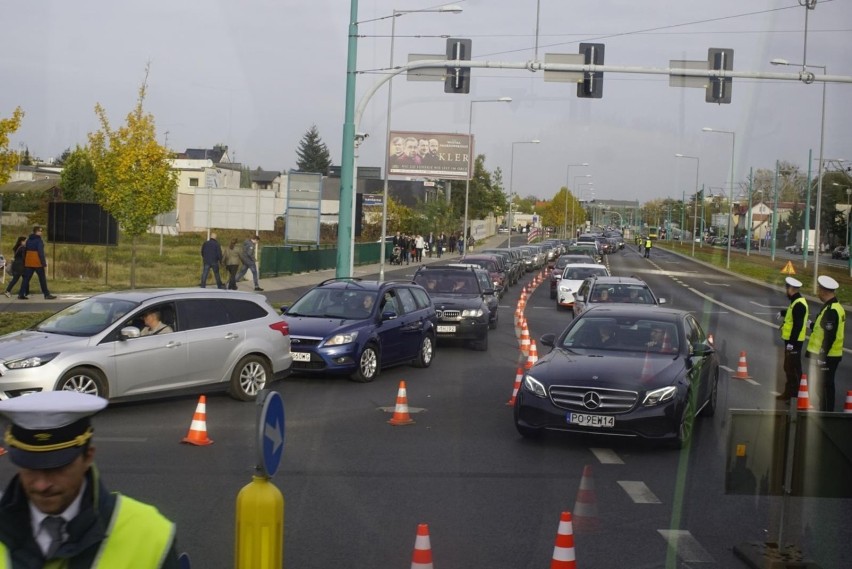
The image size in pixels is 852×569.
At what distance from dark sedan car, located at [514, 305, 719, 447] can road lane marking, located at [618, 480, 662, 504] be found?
1.35 metres

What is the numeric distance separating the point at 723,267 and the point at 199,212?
43303 millimetres

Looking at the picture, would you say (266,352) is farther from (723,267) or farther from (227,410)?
(723,267)

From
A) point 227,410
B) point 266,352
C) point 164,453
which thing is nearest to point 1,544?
point 164,453

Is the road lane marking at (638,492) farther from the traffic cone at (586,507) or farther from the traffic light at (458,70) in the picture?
the traffic light at (458,70)

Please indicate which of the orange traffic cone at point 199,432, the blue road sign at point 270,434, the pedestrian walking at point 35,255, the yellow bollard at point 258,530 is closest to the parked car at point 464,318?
the pedestrian walking at point 35,255

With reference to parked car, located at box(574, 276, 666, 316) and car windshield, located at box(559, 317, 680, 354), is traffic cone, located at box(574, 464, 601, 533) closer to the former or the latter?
car windshield, located at box(559, 317, 680, 354)

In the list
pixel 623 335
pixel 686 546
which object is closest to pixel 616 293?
pixel 623 335

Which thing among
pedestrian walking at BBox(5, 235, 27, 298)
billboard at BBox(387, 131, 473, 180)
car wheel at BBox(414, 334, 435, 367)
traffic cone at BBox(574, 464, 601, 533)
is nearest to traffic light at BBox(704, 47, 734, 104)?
car wheel at BBox(414, 334, 435, 367)

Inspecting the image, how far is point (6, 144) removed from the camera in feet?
69.5

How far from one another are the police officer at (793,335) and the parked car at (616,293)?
782cm

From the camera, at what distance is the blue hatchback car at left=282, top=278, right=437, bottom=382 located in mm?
15977

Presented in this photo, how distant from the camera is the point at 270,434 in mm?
4680

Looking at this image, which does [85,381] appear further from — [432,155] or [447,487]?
[432,155]

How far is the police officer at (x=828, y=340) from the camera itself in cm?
1356
